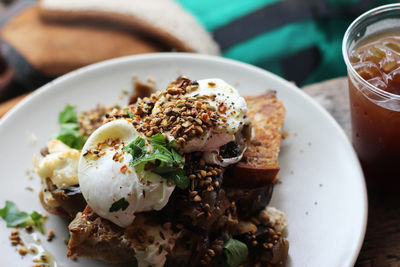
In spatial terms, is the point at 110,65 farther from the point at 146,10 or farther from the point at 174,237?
the point at 174,237

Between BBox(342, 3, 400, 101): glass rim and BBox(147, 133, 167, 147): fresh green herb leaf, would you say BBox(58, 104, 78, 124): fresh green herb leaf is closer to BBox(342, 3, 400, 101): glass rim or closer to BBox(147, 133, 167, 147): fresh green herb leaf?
BBox(147, 133, 167, 147): fresh green herb leaf

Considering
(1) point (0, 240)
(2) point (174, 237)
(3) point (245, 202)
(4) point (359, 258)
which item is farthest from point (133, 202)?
(4) point (359, 258)

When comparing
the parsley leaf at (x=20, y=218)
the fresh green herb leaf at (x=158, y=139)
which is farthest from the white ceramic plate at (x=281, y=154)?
the fresh green herb leaf at (x=158, y=139)

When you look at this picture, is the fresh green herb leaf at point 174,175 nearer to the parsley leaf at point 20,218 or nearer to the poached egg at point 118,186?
the poached egg at point 118,186

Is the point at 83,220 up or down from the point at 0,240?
up

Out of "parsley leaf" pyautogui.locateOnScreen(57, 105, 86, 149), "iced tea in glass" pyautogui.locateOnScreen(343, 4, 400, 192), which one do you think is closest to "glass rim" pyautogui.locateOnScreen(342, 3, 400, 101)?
"iced tea in glass" pyautogui.locateOnScreen(343, 4, 400, 192)

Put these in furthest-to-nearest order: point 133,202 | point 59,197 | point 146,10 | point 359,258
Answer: point 146,10
point 359,258
point 59,197
point 133,202

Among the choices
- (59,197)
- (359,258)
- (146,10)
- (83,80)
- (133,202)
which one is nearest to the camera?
(133,202)
